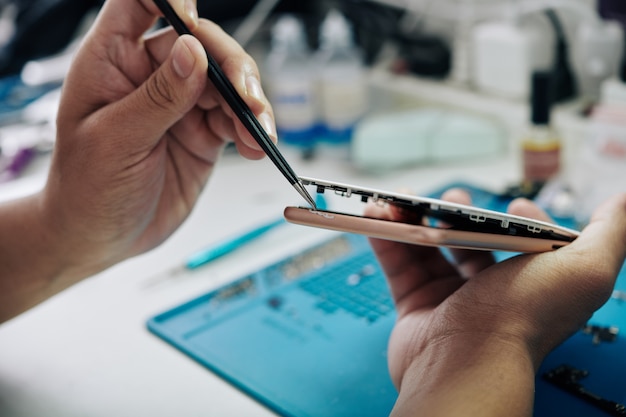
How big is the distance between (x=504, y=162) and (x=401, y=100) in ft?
0.94

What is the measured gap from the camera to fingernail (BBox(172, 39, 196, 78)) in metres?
0.57

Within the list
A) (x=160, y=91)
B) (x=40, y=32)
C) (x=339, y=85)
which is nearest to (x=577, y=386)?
(x=160, y=91)

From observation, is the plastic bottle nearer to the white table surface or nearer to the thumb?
the white table surface

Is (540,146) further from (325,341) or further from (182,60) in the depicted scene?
(182,60)

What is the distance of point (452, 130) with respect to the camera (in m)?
1.08

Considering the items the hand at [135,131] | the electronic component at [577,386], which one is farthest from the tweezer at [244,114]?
the electronic component at [577,386]

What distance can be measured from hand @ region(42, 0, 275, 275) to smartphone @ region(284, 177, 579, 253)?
117 millimetres

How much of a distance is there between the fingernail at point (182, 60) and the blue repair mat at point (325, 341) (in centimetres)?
28

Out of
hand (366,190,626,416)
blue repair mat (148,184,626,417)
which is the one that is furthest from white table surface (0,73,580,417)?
hand (366,190,626,416)

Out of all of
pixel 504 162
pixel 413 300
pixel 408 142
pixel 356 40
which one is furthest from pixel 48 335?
pixel 356 40

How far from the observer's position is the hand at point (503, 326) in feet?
1.52

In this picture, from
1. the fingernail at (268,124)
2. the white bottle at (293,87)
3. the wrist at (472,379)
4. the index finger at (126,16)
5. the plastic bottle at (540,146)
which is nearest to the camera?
the wrist at (472,379)

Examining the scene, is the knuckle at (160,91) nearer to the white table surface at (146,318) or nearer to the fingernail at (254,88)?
the fingernail at (254,88)

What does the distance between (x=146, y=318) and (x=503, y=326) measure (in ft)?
1.38
